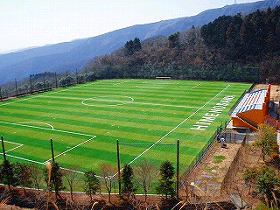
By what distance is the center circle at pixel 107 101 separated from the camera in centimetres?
4368

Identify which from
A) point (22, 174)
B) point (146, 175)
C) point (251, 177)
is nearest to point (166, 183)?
point (146, 175)

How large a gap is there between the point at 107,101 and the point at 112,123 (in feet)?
40.7

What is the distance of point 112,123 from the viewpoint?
3344 centimetres

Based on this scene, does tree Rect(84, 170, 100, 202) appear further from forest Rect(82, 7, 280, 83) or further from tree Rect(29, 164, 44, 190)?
forest Rect(82, 7, 280, 83)

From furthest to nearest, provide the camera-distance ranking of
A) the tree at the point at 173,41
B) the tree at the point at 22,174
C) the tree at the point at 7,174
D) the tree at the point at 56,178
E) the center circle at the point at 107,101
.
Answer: the tree at the point at 173,41, the center circle at the point at 107,101, the tree at the point at 7,174, the tree at the point at 22,174, the tree at the point at 56,178

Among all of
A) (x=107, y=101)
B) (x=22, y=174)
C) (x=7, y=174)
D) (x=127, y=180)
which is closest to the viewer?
(x=127, y=180)

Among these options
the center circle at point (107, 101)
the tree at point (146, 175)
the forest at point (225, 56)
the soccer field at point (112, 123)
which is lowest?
the soccer field at point (112, 123)

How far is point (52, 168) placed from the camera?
59.5 ft

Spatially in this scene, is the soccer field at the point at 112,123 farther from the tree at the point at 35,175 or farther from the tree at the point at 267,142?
the tree at the point at 267,142

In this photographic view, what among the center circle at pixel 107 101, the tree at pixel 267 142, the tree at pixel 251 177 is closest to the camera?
the tree at pixel 251 177

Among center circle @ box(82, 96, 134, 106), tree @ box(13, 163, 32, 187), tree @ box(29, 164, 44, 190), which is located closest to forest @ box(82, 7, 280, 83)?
center circle @ box(82, 96, 134, 106)

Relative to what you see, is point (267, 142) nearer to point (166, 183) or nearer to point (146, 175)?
point (166, 183)

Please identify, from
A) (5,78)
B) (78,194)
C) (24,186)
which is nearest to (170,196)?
(78,194)

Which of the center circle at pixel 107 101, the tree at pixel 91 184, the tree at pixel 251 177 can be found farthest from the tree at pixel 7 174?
the center circle at pixel 107 101
